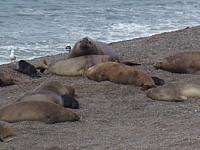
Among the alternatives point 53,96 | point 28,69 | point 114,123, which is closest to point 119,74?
point 53,96

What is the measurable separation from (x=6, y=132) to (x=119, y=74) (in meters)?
2.61

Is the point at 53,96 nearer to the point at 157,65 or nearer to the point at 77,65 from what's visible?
the point at 77,65

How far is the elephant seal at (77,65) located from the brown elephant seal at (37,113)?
238 centimetres

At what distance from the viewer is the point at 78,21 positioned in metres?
20.0

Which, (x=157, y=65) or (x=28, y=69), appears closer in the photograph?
(x=157, y=65)

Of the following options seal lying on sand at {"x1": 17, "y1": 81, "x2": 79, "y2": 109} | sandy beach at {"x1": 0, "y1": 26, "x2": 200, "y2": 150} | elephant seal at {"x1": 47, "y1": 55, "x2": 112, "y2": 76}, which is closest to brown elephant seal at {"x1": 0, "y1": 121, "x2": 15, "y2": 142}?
sandy beach at {"x1": 0, "y1": 26, "x2": 200, "y2": 150}

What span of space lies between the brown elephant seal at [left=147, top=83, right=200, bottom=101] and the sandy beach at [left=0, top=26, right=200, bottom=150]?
94 mm

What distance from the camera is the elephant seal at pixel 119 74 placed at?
7.54m

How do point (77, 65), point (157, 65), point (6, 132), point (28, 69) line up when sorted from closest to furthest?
point (6, 132) → point (77, 65) → point (157, 65) → point (28, 69)

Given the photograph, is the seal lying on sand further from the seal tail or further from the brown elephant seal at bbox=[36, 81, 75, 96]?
the seal tail

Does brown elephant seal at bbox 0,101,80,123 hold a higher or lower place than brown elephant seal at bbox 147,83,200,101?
higher

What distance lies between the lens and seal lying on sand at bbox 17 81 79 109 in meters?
6.42

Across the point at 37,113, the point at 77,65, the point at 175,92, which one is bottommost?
the point at 77,65

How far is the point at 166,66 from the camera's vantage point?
27.9 ft
